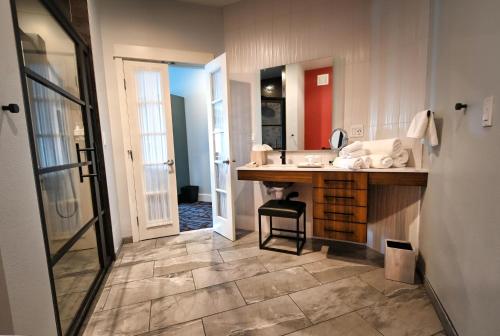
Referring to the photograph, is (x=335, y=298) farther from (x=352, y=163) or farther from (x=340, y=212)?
(x=352, y=163)

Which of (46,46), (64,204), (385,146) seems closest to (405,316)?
(385,146)

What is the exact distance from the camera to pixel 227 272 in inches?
82.0

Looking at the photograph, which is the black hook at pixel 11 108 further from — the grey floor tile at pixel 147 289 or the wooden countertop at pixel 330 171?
the wooden countertop at pixel 330 171

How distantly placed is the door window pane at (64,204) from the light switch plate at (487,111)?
216cm

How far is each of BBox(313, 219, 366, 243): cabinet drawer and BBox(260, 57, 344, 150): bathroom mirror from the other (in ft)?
2.72

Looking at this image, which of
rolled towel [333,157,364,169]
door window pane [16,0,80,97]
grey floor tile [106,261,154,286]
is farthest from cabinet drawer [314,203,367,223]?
door window pane [16,0,80,97]

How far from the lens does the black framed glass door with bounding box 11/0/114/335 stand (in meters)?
1.29

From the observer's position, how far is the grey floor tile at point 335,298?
5.11 feet

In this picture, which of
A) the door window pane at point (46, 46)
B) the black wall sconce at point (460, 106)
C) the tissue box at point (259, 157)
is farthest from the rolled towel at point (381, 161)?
the door window pane at point (46, 46)

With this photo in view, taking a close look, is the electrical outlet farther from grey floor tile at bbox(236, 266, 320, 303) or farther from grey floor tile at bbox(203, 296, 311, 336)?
grey floor tile at bbox(203, 296, 311, 336)

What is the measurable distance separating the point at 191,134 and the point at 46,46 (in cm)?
311

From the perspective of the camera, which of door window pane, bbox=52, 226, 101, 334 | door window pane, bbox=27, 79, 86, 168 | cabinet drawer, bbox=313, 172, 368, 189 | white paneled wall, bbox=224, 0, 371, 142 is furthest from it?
white paneled wall, bbox=224, 0, 371, 142

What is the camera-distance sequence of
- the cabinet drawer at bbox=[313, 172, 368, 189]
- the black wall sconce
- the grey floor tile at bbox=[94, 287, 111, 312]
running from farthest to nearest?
1. the cabinet drawer at bbox=[313, 172, 368, 189]
2. the grey floor tile at bbox=[94, 287, 111, 312]
3. the black wall sconce

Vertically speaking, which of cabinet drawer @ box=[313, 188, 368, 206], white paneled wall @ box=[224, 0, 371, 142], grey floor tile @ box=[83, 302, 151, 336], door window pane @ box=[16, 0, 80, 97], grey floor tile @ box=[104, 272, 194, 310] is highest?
white paneled wall @ box=[224, 0, 371, 142]
